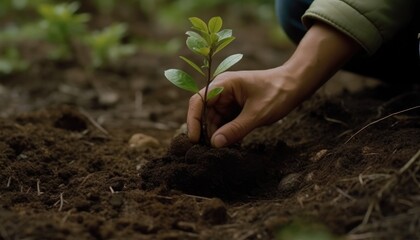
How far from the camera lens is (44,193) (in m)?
1.84

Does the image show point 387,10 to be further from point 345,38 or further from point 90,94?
point 90,94

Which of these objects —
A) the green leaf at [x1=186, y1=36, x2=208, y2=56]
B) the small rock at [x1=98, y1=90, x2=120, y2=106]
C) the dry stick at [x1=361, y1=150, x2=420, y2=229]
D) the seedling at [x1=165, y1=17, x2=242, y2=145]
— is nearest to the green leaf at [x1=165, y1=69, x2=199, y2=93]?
the seedling at [x1=165, y1=17, x2=242, y2=145]

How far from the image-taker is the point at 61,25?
364 cm

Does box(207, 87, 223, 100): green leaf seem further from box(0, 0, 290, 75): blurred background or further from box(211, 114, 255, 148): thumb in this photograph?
box(0, 0, 290, 75): blurred background

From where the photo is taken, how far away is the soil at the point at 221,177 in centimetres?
145

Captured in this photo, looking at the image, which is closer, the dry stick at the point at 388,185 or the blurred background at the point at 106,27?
the dry stick at the point at 388,185

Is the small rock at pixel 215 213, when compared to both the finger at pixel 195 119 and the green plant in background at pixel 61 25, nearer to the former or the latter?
the finger at pixel 195 119

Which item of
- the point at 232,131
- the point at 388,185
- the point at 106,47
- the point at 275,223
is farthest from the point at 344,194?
the point at 106,47

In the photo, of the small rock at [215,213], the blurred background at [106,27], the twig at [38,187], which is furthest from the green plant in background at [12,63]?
the small rock at [215,213]

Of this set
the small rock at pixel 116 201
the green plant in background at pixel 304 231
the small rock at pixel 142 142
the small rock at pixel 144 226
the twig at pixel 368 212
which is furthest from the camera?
the small rock at pixel 142 142

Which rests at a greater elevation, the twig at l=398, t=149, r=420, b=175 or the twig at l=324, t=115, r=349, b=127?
the twig at l=398, t=149, r=420, b=175

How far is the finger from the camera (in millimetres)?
1922

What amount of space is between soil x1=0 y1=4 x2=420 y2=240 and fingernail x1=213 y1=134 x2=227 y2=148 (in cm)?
2

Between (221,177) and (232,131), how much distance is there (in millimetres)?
171
